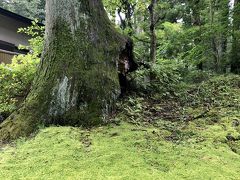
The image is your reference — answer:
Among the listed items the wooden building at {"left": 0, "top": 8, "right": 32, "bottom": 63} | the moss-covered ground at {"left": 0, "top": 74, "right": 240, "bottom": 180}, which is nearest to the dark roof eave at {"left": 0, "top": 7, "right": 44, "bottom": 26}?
the wooden building at {"left": 0, "top": 8, "right": 32, "bottom": 63}

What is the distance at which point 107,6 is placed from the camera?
32.0ft

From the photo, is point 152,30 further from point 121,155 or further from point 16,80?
point 121,155

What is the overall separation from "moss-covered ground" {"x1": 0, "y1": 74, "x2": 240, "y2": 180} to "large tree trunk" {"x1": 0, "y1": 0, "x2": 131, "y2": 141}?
1.00 feet

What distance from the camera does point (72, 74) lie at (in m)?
4.41

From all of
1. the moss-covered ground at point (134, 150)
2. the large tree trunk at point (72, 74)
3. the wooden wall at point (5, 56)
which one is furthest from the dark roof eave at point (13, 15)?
the moss-covered ground at point (134, 150)

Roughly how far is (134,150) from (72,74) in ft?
5.80

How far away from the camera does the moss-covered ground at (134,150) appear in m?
2.74

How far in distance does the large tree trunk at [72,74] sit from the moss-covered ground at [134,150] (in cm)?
31

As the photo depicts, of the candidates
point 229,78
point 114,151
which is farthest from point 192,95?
point 114,151

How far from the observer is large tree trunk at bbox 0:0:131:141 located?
4.18 meters

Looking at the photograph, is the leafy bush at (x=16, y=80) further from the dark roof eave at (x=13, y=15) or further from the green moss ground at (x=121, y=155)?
the dark roof eave at (x=13, y=15)

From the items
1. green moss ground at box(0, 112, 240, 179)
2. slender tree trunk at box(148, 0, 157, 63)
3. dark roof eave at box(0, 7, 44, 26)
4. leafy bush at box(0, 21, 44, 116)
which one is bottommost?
green moss ground at box(0, 112, 240, 179)

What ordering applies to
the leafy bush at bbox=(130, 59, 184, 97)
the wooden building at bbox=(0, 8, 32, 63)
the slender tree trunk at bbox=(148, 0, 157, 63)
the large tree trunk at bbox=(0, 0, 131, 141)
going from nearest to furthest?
the large tree trunk at bbox=(0, 0, 131, 141) → the leafy bush at bbox=(130, 59, 184, 97) → the slender tree trunk at bbox=(148, 0, 157, 63) → the wooden building at bbox=(0, 8, 32, 63)

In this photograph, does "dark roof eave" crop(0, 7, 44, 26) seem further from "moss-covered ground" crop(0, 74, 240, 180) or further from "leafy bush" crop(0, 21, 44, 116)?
"moss-covered ground" crop(0, 74, 240, 180)
